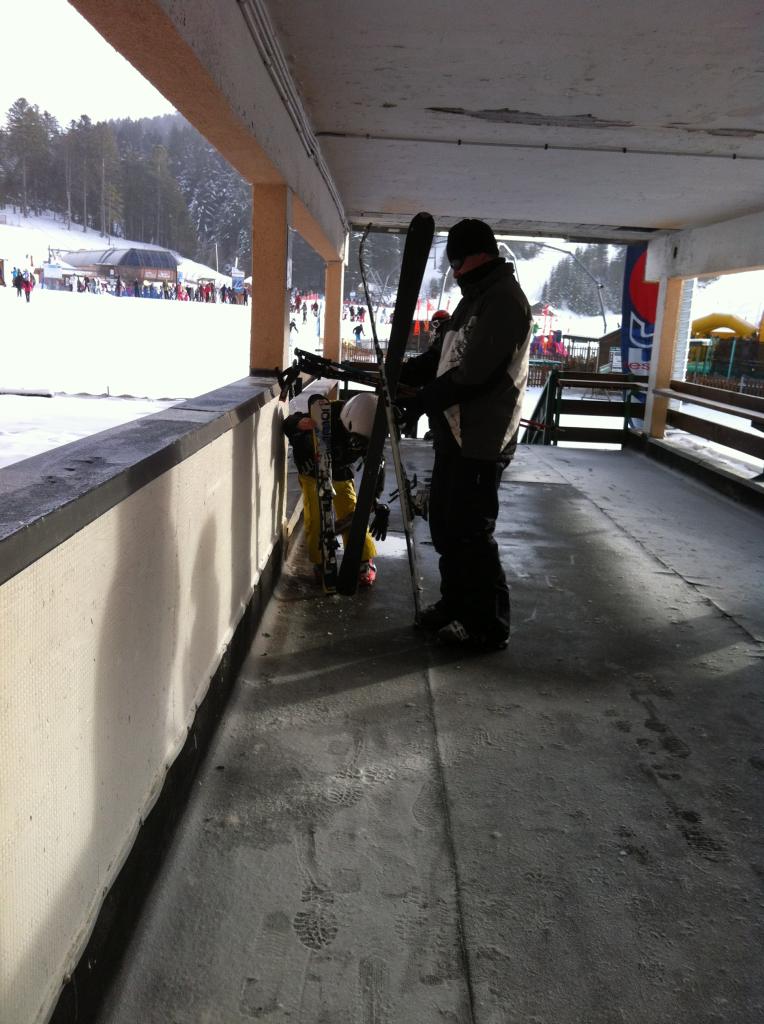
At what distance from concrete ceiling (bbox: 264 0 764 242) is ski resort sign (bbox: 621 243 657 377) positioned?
5.11 metres

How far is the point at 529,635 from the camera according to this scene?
356 cm

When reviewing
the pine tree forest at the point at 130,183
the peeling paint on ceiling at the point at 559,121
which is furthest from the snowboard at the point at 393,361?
the pine tree forest at the point at 130,183

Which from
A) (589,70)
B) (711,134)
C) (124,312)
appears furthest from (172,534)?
(124,312)

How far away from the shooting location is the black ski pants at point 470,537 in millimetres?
3160

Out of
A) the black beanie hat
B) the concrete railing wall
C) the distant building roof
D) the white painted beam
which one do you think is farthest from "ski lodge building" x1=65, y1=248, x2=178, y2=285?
the concrete railing wall

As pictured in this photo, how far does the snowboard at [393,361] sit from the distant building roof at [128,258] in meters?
27.2

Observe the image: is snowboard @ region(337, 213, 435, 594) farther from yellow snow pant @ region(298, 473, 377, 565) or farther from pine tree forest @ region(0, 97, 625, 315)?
pine tree forest @ region(0, 97, 625, 315)

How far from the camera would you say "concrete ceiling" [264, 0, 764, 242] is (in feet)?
10.4

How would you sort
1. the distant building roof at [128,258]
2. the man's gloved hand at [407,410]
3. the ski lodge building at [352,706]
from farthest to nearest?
the distant building roof at [128,258], the man's gloved hand at [407,410], the ski lodge building at [352,706]

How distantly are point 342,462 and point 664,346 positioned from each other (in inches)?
281

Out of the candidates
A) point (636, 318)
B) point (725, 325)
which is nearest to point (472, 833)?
point (636, 318)

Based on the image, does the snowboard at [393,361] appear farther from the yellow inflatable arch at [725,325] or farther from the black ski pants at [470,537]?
the yellow inflatable arch at [725,325]

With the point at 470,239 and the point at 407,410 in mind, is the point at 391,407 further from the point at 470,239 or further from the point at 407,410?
the point at 470,239

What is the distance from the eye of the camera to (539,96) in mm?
4203
